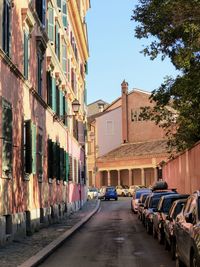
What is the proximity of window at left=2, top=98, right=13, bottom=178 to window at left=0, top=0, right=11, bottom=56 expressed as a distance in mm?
1607

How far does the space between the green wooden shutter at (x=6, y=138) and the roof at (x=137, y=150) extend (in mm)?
66160

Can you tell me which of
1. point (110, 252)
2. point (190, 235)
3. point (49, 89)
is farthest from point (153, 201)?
point (190, 235)

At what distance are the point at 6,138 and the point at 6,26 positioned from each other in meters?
3.20

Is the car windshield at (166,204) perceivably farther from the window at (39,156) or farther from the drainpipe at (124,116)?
the drainpipe at (124,116)

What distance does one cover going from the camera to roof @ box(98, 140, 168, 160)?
83875 mm

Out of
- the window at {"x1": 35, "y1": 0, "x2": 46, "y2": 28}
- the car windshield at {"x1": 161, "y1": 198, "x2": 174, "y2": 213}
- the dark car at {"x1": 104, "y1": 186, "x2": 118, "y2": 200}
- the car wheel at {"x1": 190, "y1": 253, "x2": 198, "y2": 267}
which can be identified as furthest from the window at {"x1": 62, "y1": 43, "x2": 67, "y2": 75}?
the dark car at {"x1": 104, "y1": 186, "x2": 118, "y2": 200}

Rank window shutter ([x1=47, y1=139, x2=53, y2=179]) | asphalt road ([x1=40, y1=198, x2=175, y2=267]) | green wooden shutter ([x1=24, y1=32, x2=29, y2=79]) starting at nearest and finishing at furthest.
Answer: asphalt road ([x1=40, y1=198, x2=175, y2=267]) → green wooden shutter ([x1=24, y1=32, x2=29, y2=79]) → window shutter ([x1=47, y1=139, x2=53, y2=179])

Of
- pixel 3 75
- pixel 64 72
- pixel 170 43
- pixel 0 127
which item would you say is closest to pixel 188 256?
pixel 0 127

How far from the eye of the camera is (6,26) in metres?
15.9

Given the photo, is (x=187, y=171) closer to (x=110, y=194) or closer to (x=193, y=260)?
(x=193, y=260)

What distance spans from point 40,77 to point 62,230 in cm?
622

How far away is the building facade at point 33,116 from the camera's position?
628 inches

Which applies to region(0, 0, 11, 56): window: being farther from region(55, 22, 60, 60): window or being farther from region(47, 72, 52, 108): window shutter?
region(55, 22, 60, 60): window

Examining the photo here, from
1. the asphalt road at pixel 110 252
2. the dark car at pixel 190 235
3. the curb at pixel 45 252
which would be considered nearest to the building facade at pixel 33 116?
the curb at pixel 45 252
